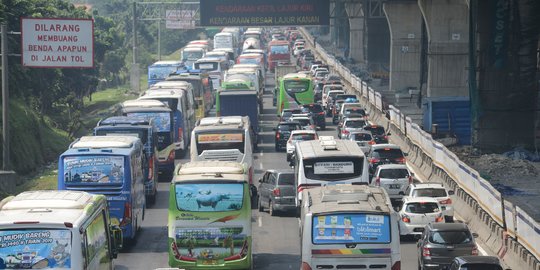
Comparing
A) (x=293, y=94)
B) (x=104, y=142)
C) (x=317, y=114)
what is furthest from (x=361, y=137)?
(x=293, y=94)

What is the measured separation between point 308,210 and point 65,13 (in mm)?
69432

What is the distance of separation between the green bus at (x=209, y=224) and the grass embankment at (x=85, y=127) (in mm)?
17458

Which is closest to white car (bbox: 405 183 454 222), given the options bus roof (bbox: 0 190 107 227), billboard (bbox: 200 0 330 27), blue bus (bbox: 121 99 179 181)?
bus roof (bbox: 0 190 107 227)

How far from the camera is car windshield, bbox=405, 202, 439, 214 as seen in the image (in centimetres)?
3359

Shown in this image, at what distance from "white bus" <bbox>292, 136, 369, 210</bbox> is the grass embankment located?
14.7 m

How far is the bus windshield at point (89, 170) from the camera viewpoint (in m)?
31.9

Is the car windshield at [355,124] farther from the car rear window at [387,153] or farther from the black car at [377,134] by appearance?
the car rear window at [387,153]

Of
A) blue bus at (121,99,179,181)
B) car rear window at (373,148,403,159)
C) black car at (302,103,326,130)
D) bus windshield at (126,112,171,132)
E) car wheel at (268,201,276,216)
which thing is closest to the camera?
car wheel at (268,201,276,216)

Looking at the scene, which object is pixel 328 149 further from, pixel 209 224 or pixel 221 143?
pixel 221 143

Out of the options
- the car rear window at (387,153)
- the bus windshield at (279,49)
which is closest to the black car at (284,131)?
the car rear window at (387,153)

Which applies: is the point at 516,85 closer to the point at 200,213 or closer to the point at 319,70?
the point at 200,213

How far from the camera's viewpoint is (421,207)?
33.7 metres

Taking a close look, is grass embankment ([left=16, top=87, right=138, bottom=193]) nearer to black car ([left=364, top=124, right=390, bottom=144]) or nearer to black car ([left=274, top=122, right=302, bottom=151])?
black car ([left=274, top=122, right=302, bottom=151])

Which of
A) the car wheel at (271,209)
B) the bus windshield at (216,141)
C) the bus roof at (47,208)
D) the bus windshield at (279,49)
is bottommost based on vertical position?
the car wheel at (271,209)
